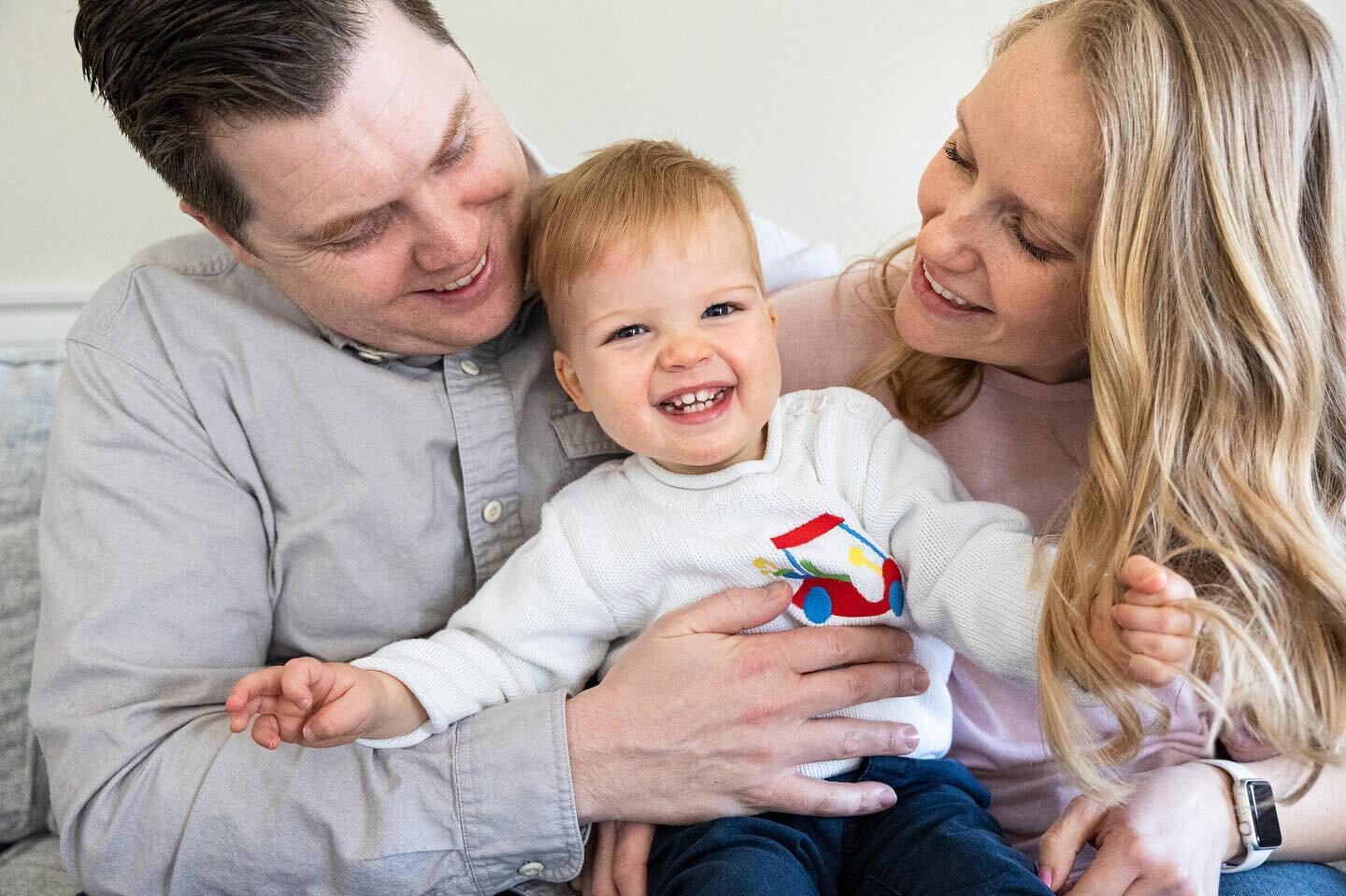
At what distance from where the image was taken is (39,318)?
2100 mm

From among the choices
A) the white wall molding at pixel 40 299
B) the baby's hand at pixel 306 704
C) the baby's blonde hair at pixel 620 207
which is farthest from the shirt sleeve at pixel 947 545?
the white wall molding at pixel 40 299

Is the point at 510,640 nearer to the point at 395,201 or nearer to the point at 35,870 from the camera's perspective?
the point at 395,201

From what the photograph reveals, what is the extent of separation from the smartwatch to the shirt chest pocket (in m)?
0.79

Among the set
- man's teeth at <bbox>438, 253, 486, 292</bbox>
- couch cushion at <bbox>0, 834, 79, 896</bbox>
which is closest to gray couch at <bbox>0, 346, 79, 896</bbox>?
couch cushion at <bbox>0, 834, 79, 896</bbox>

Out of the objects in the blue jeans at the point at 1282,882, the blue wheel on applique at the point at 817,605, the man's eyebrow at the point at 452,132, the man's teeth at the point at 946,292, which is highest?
the man's eyebrow at the point at 452,132

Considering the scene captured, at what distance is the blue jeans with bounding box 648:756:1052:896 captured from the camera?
3.48 feet

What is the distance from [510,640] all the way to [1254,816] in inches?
31.8

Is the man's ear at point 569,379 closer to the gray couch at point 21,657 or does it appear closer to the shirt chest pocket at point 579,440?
the shirt chest pocket at point 579,440

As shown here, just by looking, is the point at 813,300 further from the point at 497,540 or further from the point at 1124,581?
the point at 1124,581

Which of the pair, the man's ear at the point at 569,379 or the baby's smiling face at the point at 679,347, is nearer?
the baby's smiling face at the point at 679,347

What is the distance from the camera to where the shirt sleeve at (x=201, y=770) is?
3.86 feet

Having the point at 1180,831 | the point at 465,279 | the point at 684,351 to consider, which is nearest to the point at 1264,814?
the point at 1180,831

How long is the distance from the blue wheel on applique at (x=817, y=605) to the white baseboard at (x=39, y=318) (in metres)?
1.57

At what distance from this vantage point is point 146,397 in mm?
1290
